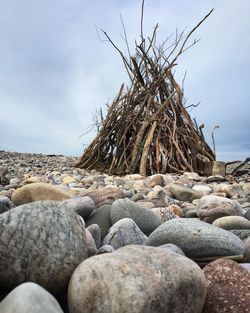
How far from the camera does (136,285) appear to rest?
1.42 m

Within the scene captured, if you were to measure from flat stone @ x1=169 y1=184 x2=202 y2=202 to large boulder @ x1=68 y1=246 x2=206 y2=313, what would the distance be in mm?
2979

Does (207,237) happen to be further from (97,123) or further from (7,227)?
(97,123)

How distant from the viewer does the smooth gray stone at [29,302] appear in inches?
48.4

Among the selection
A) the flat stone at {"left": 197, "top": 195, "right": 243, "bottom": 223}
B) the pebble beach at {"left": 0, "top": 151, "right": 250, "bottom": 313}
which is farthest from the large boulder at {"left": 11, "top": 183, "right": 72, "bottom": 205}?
the pebble beach at {"left": 0, "top": 151, "right": 250, "bottom": 313}

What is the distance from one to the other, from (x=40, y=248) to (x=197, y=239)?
3.01 ft

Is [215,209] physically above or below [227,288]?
above

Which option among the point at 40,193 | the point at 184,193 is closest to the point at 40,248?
the point at 40,193

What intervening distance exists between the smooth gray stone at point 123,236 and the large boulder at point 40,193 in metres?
1.15

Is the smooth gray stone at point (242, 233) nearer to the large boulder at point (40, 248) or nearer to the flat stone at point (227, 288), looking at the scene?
the flat stone at point (227, 288)

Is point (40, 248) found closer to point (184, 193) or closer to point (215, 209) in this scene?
point (215, 209)

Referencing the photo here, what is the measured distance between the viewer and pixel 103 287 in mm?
1427

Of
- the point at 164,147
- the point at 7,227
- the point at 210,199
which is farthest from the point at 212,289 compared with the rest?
the point at 164,147

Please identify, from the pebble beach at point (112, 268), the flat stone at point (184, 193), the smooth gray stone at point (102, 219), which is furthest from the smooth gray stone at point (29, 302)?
the flat stone at point (184, 193)

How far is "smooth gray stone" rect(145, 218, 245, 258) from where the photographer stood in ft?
7.25
